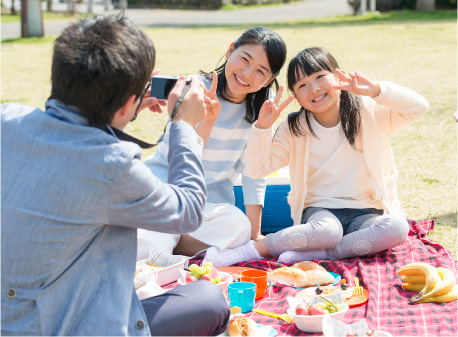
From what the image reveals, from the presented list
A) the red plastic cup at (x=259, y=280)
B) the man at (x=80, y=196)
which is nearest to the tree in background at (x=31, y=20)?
the red plastic cup at (x=259, y=280)

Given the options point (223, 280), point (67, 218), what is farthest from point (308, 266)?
point (67, 218)

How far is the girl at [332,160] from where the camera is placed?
339 centimetres

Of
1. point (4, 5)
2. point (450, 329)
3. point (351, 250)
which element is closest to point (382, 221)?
point (351, 250)

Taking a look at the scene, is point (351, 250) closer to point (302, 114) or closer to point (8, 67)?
point (302, 114)

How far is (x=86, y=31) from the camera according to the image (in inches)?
73.9

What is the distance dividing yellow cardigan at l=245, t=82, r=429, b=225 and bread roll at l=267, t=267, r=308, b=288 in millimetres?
575

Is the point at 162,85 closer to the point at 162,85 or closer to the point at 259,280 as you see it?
the point at 162,85

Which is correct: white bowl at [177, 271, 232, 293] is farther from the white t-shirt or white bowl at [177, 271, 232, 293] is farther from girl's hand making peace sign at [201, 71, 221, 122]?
the white t-shirt

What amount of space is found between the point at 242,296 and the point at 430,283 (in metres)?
0.82

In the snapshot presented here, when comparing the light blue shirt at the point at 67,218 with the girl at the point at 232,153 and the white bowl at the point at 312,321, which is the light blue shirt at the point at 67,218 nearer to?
the white bowl at the point at 312,321

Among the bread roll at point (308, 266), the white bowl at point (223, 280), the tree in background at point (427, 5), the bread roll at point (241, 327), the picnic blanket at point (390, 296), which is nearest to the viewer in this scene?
the bread roll at point (241, 327)

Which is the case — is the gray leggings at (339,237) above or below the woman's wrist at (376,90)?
below

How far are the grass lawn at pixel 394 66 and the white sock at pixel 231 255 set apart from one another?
1.10 meters

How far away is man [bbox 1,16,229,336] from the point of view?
5.90 ft
